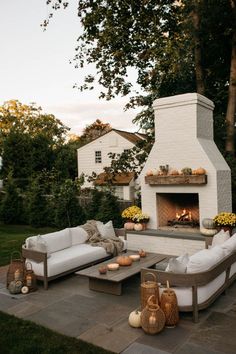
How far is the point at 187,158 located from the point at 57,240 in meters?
4.04

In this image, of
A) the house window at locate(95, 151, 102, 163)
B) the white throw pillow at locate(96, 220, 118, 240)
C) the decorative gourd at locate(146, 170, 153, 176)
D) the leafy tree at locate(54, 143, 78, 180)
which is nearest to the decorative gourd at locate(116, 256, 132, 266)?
the white throw pillow at locate(96, 220, 118, 240)

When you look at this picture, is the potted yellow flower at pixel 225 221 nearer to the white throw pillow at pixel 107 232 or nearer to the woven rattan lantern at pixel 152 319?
the white throw pillow at pixel 107 232

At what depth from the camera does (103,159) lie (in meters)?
24.0

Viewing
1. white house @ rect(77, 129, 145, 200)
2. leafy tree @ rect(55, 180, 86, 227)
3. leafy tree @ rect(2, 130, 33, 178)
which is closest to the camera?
leafy tree @ rect(55, 180, 86, 227)

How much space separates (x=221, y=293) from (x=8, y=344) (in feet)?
11.5

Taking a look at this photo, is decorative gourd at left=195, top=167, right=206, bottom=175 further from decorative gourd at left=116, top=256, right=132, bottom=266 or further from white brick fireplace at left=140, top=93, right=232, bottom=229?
decorative gourd at left=116, top=256, right=132, bottom=266

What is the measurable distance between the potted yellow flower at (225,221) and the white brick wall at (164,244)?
610 mm

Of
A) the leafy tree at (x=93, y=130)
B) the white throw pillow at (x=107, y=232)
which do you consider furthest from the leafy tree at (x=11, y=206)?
the leafy tree at (x=93, y=130)

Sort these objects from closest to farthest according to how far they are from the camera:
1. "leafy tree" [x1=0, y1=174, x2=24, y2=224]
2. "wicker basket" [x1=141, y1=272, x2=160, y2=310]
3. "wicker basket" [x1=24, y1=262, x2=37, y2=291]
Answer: "wicker basket" [x1=141, y1=272, x2=160, y2=310], "wicker basket" [x1=24, y1=262, x2=37, y2=291], "leafy tree" [x1=0, y1=174, x2=24, y2=224]

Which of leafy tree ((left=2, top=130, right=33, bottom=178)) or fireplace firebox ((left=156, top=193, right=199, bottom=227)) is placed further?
leafy tree ((left=2, top=130, right=33, bottom=178))

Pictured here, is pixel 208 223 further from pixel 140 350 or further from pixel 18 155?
pixel 18 155

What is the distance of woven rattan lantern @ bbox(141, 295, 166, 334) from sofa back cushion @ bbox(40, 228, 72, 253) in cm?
338

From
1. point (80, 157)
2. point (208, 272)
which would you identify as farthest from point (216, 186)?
point (80, 157)

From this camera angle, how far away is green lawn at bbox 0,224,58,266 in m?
9.04
